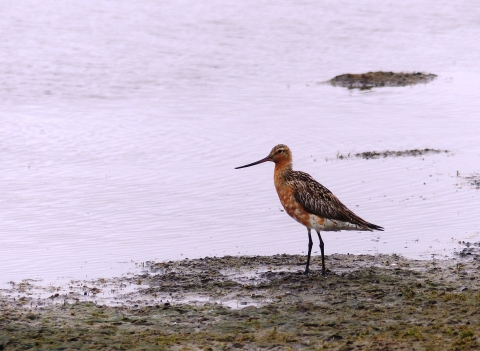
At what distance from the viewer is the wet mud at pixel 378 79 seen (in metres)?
26.4

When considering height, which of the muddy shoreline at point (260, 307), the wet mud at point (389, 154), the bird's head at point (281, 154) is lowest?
the muddy shoreline at point (260, 307)

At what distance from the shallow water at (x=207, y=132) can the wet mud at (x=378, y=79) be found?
24.3 inches

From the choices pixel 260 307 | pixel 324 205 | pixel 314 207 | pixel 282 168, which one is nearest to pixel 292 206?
pixel 314 207

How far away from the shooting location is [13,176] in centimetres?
1631

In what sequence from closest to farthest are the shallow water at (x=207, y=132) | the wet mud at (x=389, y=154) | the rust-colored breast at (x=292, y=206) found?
the rust-colored breast at (x=292, y=206) < the shallow water at (x=207, y=132) < the wet mud at (x=389, y=154)

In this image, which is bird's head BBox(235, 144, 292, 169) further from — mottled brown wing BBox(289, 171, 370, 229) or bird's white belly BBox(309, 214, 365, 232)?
bird's white belly BBox(309, 214, 365, 232)

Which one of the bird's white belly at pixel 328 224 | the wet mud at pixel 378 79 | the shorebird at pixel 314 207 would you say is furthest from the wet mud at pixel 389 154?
the wet mud at pixel 378 79

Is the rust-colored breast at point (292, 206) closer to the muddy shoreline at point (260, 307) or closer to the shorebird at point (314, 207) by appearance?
the shorebird at point (314, 207)

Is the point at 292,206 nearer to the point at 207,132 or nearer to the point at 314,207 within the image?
the point at 314,207

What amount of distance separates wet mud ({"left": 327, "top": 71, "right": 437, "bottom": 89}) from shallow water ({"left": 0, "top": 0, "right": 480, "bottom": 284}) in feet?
2.03

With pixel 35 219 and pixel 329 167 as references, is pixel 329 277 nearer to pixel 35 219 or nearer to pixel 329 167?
pixel 35 219

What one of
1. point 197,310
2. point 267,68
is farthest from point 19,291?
point 267,68

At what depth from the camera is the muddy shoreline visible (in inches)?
316

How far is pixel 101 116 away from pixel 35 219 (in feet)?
27.7
